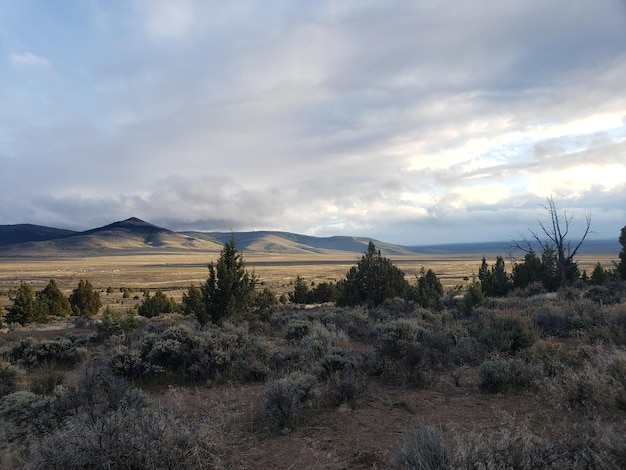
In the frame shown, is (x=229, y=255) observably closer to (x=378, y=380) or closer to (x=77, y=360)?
(x=77, y=360)

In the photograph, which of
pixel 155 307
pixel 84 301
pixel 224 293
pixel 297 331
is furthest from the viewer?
pixel 84 301

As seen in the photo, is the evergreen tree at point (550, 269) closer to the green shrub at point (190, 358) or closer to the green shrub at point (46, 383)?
the green shrub at point (190, 358)

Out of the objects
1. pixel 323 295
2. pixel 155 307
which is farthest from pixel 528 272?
pixel 155 307

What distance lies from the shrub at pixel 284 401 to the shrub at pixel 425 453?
239 centimetres

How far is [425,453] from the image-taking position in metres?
3.64

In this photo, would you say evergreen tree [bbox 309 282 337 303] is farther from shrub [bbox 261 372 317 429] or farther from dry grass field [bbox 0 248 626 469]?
shrub [bbox 261 372 317 429]

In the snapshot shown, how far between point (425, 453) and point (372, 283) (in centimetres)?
2023

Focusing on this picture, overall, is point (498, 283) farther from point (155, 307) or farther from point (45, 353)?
point (45, 353)

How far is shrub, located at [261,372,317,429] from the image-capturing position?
5941 mm

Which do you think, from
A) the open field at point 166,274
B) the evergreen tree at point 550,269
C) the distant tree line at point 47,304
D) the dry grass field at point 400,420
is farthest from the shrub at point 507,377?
the distant tree line at point 47,304

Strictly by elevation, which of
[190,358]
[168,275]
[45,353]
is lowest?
[168,275]

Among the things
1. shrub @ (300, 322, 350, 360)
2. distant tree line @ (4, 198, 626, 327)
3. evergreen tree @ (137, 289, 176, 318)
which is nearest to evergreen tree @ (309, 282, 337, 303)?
distant tree line @ (4, 198, 626, 327)

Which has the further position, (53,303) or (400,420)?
(53,303)

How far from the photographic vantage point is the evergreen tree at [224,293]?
18609 millimetres
